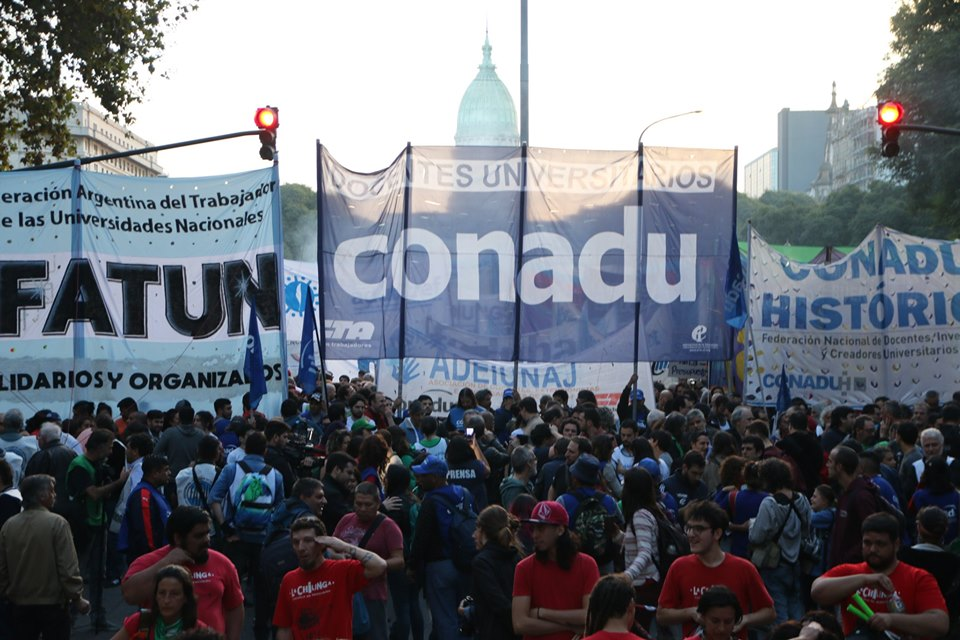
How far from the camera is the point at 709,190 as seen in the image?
59.3 feet

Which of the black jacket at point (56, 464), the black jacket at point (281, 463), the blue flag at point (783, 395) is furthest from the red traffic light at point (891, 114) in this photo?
the black jacket at point (56, 464)

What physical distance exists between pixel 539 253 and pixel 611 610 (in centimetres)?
1243

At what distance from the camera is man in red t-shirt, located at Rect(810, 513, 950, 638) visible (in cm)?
642

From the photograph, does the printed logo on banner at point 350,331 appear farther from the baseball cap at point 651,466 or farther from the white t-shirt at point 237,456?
the baseball cap at point 651,466

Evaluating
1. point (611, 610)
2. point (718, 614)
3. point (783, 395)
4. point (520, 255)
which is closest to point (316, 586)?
point (611, 610)

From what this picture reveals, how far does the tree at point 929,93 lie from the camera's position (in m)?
35.6

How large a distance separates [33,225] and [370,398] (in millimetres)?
4359

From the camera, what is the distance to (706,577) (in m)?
6.93

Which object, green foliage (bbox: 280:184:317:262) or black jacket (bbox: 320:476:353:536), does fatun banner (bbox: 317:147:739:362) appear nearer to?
black jacket (bbox: 320:476:353:536)

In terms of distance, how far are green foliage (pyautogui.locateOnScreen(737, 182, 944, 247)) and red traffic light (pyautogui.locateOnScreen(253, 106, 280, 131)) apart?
1519 inches

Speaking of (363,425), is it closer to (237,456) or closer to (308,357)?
(237,456)

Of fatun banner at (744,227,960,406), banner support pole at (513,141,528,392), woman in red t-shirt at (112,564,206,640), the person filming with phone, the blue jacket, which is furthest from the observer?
fatun banner at (744,227,960,406)

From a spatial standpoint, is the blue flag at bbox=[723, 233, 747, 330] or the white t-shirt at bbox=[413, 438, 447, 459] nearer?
the white t-shirt at bbox=[413, 438, 447, 459]

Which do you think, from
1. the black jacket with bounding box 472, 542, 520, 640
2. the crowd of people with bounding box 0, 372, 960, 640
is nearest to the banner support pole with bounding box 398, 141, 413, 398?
the crowd of people with bounding box 0, 372, 960, 640
